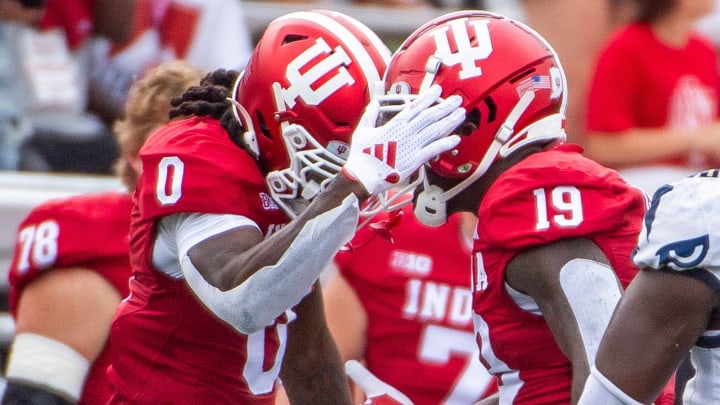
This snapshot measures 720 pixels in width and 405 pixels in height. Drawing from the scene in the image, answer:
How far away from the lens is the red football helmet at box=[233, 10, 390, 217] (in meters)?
2.98

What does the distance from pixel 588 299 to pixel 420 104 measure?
1.66 ft

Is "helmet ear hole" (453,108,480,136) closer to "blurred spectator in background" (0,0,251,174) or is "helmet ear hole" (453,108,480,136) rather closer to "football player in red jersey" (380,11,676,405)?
"football player in red jersey" (380,11,676,405)

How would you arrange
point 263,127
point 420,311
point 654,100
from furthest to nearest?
point 654,100 → point 420,311 → point 263,127

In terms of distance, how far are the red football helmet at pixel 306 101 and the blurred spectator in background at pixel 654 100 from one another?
229 centimetres

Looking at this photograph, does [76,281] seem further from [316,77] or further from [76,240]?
[316,77]

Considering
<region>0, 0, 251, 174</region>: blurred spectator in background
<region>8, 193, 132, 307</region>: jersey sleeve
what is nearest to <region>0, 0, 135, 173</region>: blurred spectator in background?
<region>0, 0, 251, 174</region>: blurred spectator in background

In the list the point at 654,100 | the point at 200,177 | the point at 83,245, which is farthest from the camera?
the point at 654,100

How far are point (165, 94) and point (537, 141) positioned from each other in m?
1.26

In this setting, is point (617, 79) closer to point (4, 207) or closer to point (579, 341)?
point (4, 207)

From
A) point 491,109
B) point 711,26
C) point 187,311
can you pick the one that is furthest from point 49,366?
point 711,26

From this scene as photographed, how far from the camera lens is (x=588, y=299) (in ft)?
8.25

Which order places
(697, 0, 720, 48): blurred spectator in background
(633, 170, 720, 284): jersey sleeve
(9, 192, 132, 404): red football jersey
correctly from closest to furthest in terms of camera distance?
(633, 170, 720, 284): jersey sleeve < (9, 192, 132, 404): red football jersey < (697, 0, 720, 48): blurred spectator in background

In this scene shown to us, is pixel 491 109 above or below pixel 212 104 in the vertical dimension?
above

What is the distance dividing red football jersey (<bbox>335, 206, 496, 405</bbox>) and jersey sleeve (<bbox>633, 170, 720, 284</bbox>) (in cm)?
172
